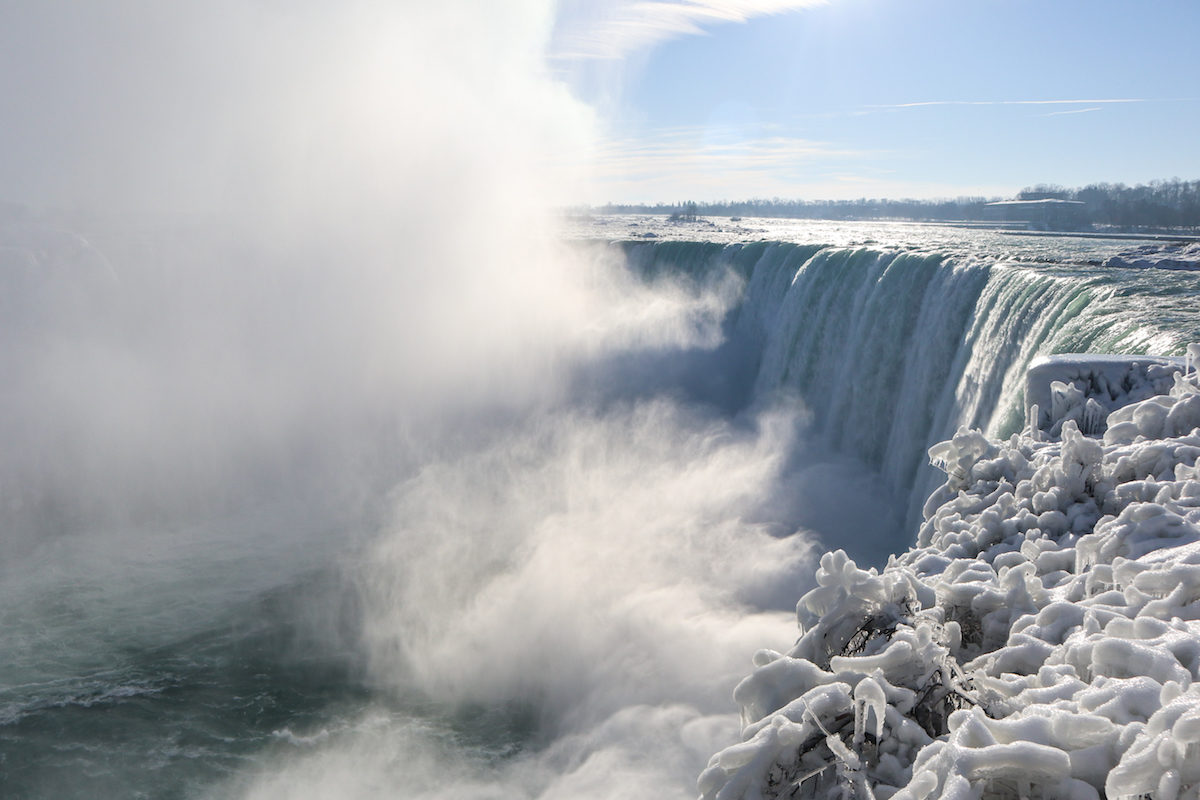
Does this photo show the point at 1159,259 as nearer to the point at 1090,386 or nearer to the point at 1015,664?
the point at 1090,386

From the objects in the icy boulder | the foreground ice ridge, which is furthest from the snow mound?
the foreground ice ridge

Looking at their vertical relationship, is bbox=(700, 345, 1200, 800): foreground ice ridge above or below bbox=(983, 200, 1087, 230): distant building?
below

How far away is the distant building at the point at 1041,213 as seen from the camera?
201 feet

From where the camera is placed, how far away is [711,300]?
30.3 metres

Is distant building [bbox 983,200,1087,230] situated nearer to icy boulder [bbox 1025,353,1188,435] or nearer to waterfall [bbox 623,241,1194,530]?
waterfall [bbox 623,241,1194,530]

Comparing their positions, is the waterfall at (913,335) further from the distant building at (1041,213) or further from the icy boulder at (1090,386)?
the distant building at (1041,213)

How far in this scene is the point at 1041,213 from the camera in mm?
70188

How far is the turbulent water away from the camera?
11.3 metres

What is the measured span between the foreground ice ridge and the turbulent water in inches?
194

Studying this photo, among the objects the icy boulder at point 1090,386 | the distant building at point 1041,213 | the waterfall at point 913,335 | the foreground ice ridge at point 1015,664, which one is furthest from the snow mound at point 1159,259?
the distant building at point 1041,213

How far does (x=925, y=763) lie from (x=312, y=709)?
40.9 feet

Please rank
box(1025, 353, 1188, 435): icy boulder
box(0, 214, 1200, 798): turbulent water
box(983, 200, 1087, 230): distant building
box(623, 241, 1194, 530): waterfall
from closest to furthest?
box(1025, 353, 1188, 435): icy boulder → box(623, 241, 1194, 530): waterfall → box(0, 214, 1200, 798): turbulent water → box(983, 200, 1087, 230): distant building

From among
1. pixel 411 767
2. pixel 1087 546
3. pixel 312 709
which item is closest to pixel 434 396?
pixel 312 709

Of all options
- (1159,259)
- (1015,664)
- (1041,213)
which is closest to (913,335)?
(1159,259)
